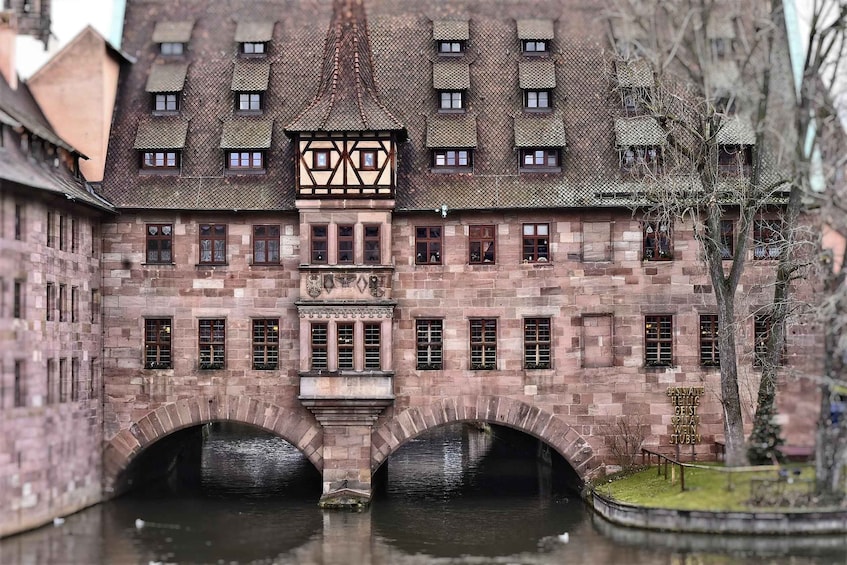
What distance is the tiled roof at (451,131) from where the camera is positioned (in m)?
37.4

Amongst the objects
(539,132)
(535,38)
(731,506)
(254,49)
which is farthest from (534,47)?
(731,506)

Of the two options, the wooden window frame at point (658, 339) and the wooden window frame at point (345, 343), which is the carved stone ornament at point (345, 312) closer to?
the wooden window frame at point (345, 343)

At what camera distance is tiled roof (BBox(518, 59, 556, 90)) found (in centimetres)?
3847

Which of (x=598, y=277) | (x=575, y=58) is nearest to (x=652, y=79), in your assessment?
(x=575, y=58)

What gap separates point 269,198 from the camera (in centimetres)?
Answer: 3691

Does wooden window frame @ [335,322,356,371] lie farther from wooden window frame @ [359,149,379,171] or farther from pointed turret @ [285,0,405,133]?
pointed turret @ [285,0,405,133]

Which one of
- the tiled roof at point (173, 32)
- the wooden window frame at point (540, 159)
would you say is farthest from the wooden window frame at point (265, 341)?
the tiled roof at point (173, 32)

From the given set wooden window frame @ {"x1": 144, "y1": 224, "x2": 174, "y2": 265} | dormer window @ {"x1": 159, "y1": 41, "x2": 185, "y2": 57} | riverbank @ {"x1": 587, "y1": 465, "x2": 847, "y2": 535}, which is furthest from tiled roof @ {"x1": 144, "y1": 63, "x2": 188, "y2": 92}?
riverbank @ {"x1": 587, "y1": 465, "x2": 847, "y2": 535}

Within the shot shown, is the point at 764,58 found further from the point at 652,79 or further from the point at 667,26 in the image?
the point at 652,79

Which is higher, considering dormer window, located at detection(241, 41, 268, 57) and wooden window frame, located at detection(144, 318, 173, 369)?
dormer window, located at detection(241, 41, 268, 57)

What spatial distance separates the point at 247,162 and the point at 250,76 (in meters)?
3.44

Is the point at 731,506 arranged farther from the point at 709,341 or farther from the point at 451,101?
the point at 451,101

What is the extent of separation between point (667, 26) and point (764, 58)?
9.26 feet

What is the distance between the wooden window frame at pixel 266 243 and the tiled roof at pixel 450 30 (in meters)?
9.27
